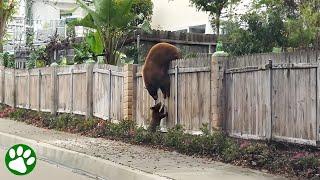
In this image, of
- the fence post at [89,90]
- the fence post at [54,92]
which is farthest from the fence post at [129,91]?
the fence post at [54,92]

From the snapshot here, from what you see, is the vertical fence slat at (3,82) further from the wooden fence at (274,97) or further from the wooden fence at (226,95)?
the wooden fence at (274,97)

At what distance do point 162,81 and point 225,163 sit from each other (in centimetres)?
319

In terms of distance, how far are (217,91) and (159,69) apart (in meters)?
2.12

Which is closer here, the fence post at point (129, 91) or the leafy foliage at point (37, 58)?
the fence post at point (129, 91)

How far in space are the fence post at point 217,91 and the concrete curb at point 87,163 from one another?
2125mm

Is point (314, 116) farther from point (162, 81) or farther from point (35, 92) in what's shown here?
point (35, 92)

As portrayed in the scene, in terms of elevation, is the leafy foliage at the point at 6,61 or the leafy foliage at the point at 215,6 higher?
the leafy foliage at the point at 215,6

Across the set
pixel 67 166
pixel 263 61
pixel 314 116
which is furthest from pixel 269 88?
pixel 67 166

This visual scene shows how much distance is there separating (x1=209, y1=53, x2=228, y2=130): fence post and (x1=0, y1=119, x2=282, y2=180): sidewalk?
33.0 inches

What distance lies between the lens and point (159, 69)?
12516 mm

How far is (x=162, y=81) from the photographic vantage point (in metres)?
12.4

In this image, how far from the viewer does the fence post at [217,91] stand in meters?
10.7

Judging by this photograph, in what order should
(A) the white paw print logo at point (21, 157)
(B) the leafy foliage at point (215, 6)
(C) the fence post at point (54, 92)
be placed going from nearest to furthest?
(A) the white paw print logo at point (21, 157), (C) the fence post at point (54, 92), (B) the leafy foliage at point (215, 6)

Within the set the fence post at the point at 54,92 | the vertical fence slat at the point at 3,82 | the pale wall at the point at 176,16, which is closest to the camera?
the fence post at the point at 54,92
